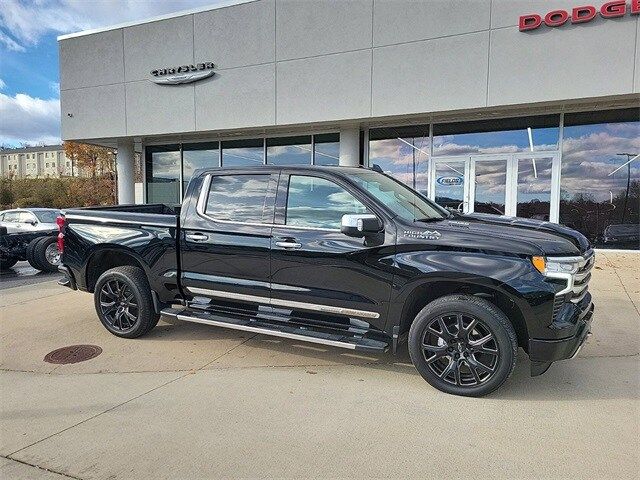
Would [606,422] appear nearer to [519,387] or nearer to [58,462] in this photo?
[519,387]

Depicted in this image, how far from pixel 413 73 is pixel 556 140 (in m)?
3.92

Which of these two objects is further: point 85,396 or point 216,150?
point 216,150

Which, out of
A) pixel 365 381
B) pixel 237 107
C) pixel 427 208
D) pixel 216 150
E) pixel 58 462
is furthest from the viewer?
pixel 216 150

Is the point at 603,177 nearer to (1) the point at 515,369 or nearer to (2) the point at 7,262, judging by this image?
(1) the point at 515,369

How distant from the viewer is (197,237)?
15.4 feet

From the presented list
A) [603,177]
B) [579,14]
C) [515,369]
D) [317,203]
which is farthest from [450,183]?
[317,203]

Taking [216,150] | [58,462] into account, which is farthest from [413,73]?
[58,462]

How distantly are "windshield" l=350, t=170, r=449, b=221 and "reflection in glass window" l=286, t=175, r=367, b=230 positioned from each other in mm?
205

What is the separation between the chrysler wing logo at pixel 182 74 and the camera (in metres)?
13.8

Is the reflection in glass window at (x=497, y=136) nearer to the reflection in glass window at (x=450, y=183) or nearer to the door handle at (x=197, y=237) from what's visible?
the reflection in glass window at (x=450, y=183)

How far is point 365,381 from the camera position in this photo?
13.0 ft

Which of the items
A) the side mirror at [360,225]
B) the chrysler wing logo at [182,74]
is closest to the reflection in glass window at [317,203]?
the side mirror at [360,225]

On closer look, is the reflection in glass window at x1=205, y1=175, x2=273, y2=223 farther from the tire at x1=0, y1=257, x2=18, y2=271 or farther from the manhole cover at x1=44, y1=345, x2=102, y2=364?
the tire at x1=0, y1=257, x2=18, y2=271

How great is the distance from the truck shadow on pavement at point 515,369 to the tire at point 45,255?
647 centimetres
